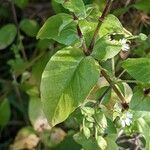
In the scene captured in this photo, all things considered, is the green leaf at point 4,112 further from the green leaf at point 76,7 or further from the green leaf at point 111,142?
the green leaf at point 76,7

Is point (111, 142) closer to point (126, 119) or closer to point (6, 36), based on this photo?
point (126, 119)

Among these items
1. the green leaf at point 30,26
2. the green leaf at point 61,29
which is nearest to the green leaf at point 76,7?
the green leaf at point 61,29

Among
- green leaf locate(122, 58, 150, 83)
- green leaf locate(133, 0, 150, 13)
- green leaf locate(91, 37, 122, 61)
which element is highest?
green leaf locate(91, 37, 122, 61)

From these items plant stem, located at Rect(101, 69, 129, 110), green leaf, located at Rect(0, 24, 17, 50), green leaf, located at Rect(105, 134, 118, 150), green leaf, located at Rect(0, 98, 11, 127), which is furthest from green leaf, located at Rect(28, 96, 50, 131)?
plant stem, located at Rect(101, 69, 129, 110)

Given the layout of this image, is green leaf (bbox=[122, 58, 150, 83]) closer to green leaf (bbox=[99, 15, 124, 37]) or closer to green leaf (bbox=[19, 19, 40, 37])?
green leaf (bbox=[99, 15, 124, 37])

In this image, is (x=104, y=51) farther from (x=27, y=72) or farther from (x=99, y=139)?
(x=27, y=72)

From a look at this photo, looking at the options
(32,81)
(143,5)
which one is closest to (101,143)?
(143,5)
